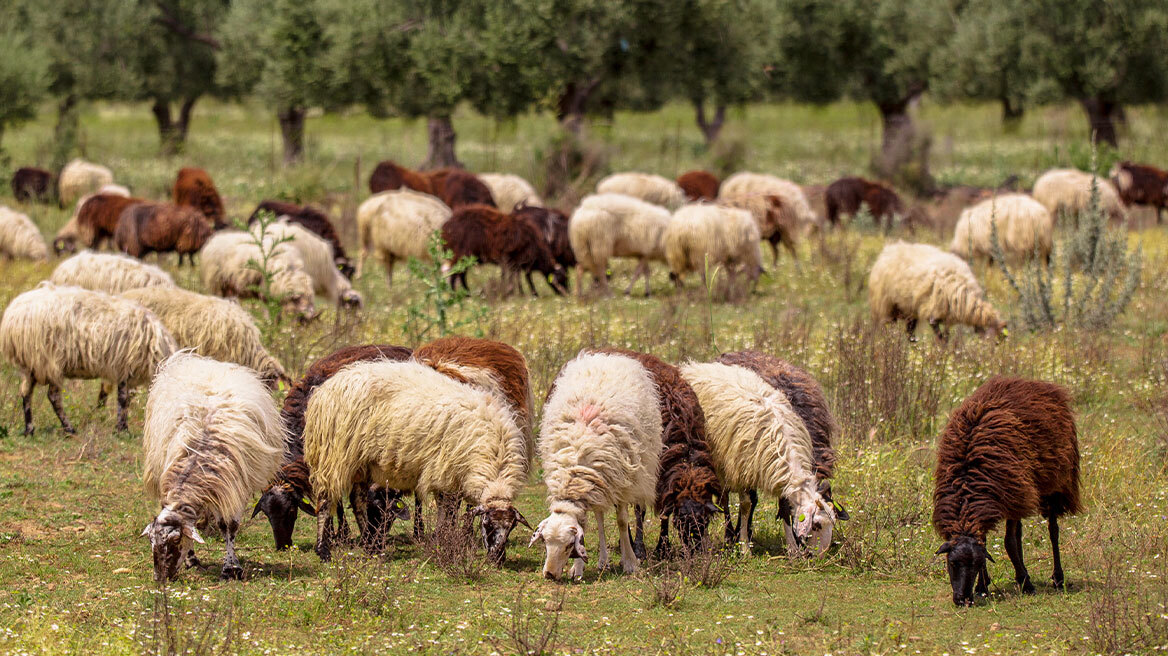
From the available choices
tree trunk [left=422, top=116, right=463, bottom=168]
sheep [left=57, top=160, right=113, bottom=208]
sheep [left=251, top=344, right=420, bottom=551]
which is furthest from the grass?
tree trunk [left=422, top=116, right=463, bottom=168]

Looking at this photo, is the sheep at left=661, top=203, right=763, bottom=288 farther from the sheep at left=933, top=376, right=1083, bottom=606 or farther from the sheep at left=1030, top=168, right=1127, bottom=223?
the sheep at left=933, top=376, right=1083, bottom=606

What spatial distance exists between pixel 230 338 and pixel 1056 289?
1074 cm

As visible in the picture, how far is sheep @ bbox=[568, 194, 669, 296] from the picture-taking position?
54.3 ft

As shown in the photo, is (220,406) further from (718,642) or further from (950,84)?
(950,84)

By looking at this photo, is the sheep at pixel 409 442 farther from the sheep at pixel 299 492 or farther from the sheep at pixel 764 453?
the sheep at pixel 764 453

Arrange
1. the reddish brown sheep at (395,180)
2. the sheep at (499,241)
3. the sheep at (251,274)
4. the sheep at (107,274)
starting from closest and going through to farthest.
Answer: the sheep at (107,274), the sheep at (251,274), the sheep at (499,241), the reddish brown sheep at (395,180)

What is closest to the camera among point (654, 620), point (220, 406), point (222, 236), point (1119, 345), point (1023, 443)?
point (654, 620)

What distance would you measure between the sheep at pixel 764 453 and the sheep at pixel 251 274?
258 inches

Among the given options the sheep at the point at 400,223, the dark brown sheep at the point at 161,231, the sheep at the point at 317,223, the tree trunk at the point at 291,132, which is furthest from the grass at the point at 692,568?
the tree trunk at the point at 291,132

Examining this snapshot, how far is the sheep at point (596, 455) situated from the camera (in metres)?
7.04

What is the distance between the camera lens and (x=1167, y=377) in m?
10.8

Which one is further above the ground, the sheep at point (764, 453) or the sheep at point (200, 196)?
the sheep at point (200, 196)

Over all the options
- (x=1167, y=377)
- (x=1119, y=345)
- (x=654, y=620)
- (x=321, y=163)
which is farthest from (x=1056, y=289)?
(x=321, y=163)

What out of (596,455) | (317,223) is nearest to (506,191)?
(317,223)
